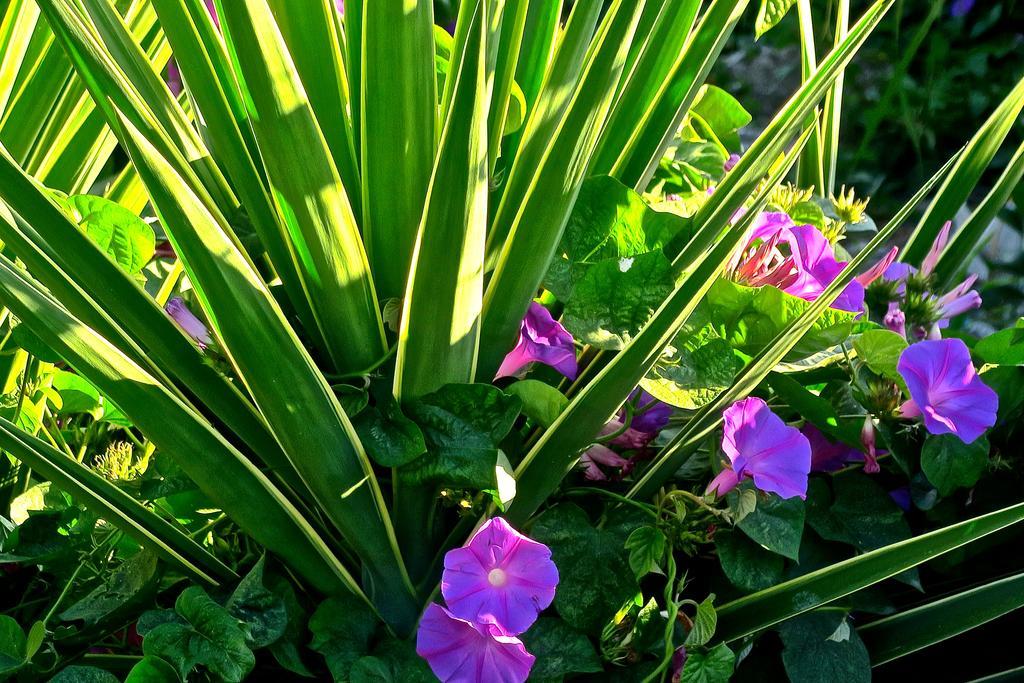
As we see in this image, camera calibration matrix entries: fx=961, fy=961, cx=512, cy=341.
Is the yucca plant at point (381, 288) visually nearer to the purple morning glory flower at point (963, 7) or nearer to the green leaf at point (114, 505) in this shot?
the green leaf at point (114, 505)

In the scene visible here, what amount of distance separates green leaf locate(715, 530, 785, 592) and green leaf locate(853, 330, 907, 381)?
193 mm

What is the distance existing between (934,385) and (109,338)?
27.8 inches

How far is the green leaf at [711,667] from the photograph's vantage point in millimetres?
734

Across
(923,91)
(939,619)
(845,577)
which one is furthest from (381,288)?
(923,91)

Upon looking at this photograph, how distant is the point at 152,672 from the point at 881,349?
0.65 meters

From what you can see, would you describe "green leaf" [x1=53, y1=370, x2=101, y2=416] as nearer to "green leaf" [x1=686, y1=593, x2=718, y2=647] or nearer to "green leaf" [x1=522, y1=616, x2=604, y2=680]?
"green leaf" [x1=522, y1=616, x2=604, y2=680]

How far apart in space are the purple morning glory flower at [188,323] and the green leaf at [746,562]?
0.47m

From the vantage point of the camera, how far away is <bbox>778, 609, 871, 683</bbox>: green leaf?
817 millimetres

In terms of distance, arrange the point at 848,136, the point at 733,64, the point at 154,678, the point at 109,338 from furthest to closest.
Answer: the point at 733,64
the point at 848,136
the point at 109,338
the point at 154,678

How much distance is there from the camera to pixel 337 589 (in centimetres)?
82

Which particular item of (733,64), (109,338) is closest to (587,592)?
(109,338)

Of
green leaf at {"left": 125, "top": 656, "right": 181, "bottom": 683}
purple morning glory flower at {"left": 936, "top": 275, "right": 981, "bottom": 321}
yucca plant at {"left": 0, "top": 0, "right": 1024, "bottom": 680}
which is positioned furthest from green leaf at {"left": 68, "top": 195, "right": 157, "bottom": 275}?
purple morning glory flower at {"left": 936, "top": 275, "right": 981, "bottom": 321}

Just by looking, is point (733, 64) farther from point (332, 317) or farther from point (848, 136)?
point (332, 317)

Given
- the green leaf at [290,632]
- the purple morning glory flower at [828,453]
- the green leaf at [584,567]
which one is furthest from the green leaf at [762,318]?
→ the green leaf at [290,632]
